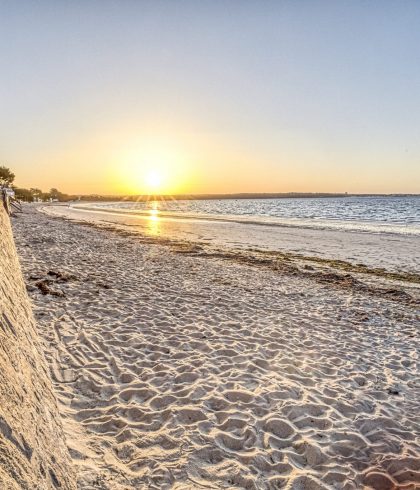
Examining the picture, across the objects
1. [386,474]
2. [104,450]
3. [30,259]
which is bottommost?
[386,474]

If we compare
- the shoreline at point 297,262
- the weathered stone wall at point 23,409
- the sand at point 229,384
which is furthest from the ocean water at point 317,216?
the weathered stone wall at point 23,409

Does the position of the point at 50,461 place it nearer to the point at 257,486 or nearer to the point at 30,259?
the point at 257,486

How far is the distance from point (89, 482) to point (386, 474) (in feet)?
9.58

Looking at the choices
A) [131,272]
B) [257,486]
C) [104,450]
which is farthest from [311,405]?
[131,272]

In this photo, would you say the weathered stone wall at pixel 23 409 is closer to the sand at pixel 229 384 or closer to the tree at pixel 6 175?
the sand at pixel 229 384

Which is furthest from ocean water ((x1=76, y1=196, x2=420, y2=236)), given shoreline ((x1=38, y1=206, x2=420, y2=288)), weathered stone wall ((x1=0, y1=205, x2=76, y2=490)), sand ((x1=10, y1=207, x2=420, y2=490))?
weathered stone wall ((x1=0, y1=205, x2=76, y2=490))

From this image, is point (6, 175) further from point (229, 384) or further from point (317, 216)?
point (229, 384)

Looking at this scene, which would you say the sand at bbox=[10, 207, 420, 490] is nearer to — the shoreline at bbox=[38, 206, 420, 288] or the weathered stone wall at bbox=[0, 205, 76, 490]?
the weathered stone wall at bbox=[0, 205, 76, 490]

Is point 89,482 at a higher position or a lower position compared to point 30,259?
lower

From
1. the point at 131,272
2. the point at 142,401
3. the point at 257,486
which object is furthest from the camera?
the point at 131,272

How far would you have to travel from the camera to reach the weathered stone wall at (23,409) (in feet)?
4.77

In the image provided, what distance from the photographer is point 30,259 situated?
12.1m

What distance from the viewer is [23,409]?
175 cm

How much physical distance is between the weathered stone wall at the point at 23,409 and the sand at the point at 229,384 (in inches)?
49.8
